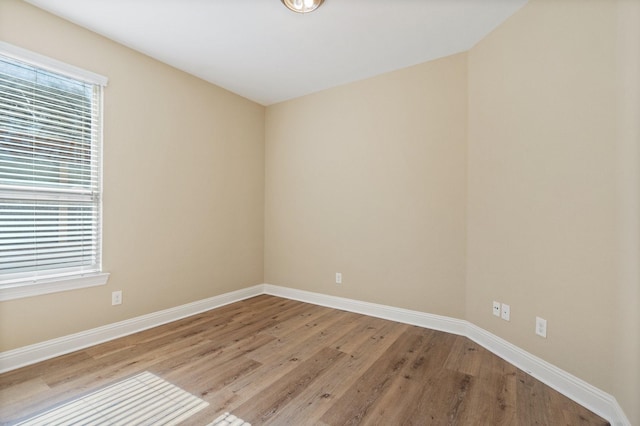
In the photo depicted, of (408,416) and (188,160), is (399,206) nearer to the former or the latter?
(408,416)

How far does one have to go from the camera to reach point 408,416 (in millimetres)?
1611

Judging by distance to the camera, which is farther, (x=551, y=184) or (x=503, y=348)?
(x=503, y=348)

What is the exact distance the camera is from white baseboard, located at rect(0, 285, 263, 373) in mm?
2057

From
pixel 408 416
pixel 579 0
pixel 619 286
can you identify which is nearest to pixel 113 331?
pixel 408 416

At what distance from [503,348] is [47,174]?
378 cm

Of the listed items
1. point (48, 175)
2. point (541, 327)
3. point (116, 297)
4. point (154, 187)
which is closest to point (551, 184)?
point (541, 327)

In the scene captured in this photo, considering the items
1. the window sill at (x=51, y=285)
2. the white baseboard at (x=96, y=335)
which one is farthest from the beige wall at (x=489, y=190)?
the window sill at (x=51, y=285)

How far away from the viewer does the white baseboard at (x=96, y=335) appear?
6.75 ft

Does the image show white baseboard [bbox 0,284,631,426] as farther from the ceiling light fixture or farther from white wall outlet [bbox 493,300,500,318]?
the ceiling light fixture

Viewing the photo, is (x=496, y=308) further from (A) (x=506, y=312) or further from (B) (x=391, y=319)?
(B) (x=391, y=319)

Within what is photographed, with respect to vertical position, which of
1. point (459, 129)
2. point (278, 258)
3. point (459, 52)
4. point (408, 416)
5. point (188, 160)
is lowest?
point (408, 416)

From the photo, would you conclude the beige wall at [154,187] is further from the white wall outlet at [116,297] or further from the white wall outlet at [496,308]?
the white wall outlet at [496,308]

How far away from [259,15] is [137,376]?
2748 mm

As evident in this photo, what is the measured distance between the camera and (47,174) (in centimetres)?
224
